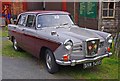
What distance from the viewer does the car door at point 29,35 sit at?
22.8 ft

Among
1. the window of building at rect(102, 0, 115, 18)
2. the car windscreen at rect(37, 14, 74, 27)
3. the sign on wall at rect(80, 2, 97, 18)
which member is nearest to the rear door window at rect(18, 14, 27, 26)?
the car windscreen at rect(37, 14, 74, 27)

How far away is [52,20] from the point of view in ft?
23.3

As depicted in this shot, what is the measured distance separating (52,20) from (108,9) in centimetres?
865

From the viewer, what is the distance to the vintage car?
5.57m

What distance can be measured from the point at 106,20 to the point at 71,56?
9.94 meters

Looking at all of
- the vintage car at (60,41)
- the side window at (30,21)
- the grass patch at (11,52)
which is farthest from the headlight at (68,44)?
the grass patch at (11,52)

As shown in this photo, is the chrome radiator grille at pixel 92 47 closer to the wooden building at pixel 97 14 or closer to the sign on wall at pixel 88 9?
the wooden building at pixel 97 14

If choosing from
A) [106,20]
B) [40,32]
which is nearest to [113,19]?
[106,20]

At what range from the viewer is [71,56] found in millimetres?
5551

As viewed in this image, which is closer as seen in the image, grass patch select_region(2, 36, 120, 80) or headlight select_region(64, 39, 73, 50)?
headlight select_region(64, 39, 73, 50)

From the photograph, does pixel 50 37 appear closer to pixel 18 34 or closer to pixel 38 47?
pixel 38 47

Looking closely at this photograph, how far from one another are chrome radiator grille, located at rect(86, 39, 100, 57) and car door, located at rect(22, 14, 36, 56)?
1915mm

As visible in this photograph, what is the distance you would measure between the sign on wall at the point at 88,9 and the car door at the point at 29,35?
816cm

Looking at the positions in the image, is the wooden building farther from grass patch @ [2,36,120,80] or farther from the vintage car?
the vintage car
